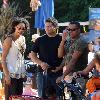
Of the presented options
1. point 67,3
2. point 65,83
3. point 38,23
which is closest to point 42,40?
point 65,83

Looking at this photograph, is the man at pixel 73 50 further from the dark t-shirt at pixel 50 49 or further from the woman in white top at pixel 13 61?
the woman in white top at pixel 13 61

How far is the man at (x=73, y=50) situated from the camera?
569cm

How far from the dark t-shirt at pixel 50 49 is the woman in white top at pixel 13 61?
13.2 inches

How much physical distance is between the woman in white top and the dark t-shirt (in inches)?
13.2

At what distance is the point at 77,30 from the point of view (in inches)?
230

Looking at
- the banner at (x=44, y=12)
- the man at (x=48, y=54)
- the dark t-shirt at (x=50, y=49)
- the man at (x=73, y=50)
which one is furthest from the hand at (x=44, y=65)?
the banner at (x=44, y=12)

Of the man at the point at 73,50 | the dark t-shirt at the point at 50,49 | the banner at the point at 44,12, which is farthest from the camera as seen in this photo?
the banner at the point at 44,12

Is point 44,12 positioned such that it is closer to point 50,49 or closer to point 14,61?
point 50,49

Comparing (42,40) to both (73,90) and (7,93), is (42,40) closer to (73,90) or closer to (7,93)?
(7,93)

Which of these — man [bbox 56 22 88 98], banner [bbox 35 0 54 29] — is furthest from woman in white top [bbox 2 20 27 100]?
banner [bbox 35 0 54 29]

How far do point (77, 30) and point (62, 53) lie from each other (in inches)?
17.5

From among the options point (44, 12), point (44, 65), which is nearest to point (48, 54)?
point (44, 65)

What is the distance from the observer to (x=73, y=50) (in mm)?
5824

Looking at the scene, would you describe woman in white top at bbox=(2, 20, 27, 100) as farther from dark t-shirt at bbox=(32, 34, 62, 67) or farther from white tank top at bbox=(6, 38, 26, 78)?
dark t-shirt at bbox=(32, 34, 62, 67)
